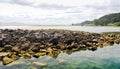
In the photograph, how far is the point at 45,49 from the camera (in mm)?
30625

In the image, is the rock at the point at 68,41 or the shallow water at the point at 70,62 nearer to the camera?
the shallow water at the point at 70,62

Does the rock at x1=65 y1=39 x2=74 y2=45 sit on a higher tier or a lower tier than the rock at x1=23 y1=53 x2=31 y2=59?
higher

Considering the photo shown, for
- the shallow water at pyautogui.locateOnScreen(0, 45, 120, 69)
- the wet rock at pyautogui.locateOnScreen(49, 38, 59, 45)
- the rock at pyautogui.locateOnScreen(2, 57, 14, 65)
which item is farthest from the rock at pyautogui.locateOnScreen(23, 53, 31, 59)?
the wet rock at pyautogui.locateOnScreen(49, 38, 59, 45)

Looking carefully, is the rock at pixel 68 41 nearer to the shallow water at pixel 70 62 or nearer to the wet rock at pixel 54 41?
the wet rock at pixel 54 41

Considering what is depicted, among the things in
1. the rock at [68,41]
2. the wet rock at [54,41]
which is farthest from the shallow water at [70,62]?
the rock at [68,41]

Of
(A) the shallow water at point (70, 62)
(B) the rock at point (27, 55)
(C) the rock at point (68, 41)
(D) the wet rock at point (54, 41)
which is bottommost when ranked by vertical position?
(A) the shallow water at point (70, 62)

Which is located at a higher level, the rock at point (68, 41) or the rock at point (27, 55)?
the rock at point (68, 41)

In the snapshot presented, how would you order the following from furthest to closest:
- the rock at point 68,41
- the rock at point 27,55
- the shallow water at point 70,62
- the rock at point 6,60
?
the rock at point 68,41 < the rock at point 27,55 < the rock at point 6,60 < the shallow water at point 70,62

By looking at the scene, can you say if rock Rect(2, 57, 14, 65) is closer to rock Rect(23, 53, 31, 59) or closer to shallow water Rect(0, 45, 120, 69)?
shallow water Rect(0, 45, 120, 69)

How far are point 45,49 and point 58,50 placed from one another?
1984 millimetres

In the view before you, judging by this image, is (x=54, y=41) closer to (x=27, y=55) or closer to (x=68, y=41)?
(x=68, y=41)

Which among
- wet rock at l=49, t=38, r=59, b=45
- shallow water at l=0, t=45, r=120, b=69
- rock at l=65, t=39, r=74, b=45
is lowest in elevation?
shallow water at l=0, t=45, r=120, b=69

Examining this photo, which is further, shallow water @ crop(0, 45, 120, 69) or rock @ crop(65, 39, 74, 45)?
rock @ crop(65, 39, 74, 45)

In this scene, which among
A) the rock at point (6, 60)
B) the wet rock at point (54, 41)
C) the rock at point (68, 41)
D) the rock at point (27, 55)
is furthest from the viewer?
the rock at point (68, 41)
